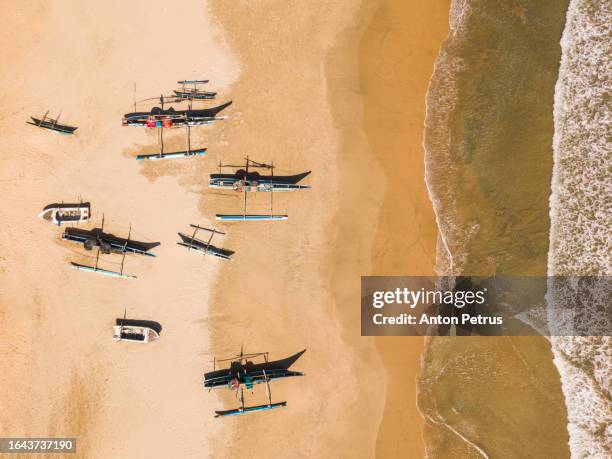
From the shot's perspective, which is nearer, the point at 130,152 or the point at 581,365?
the point at 581,365

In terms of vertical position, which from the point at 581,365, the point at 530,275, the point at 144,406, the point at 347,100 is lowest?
the point at 144,406

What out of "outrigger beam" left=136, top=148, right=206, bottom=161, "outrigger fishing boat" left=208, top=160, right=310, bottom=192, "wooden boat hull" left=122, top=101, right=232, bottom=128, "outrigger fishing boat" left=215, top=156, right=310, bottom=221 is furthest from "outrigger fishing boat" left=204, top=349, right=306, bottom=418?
"wooden boat hull" left=122, top=101, right=232, bottom=128

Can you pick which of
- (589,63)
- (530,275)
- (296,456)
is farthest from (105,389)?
(589,63)

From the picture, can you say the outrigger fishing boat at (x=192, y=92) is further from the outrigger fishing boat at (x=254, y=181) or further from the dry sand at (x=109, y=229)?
the outrigger fishing boat at (x=254, y=181)

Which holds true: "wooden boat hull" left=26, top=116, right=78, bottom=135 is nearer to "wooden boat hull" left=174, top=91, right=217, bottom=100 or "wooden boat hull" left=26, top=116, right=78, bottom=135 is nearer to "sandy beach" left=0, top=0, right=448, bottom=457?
"sandy beach" left=0, top=0, right=448, bottom=457

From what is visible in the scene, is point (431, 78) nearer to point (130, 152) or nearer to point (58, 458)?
point (130, 152)
